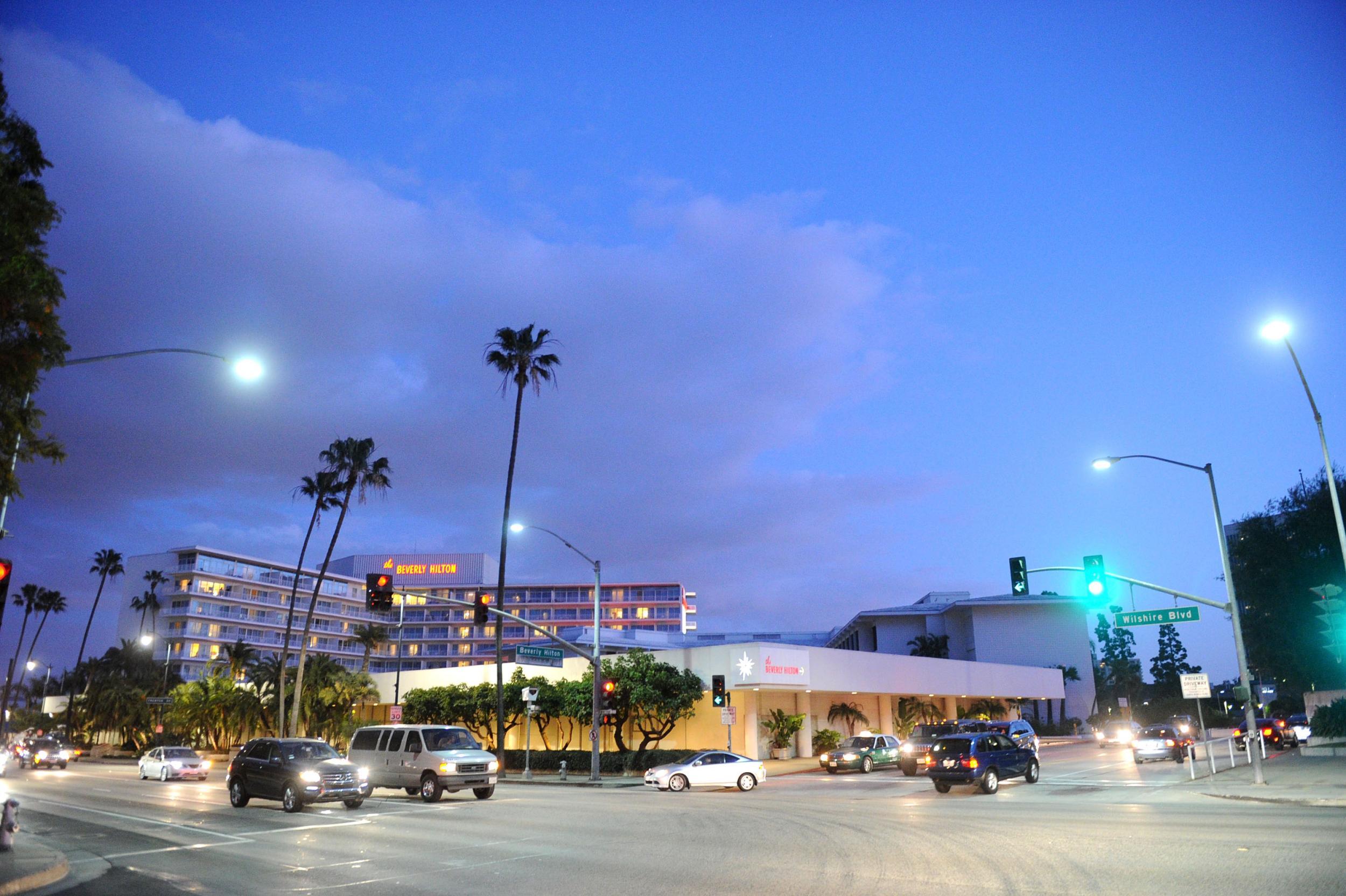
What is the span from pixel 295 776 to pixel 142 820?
3.30 meters

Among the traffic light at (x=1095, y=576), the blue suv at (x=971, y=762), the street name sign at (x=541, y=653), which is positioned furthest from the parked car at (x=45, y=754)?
the traffic light at (x=1095, y=576)

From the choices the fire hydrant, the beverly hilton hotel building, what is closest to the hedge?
the fire hydrant

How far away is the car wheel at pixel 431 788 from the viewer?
84.3 ft

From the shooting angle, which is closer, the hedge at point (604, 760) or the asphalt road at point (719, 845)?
the asphalt road at point (719, 845)

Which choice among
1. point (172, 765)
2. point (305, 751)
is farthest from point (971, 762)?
point (172, 765)

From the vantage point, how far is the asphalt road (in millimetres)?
11328

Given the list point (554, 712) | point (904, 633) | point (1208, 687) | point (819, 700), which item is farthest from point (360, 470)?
point (904, 633)

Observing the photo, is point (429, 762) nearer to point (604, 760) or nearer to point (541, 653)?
point (541, 653)

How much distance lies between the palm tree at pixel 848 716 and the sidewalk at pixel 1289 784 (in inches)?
986

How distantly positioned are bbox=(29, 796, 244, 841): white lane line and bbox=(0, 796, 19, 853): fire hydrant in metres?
3.65

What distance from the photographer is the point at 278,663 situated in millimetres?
67688

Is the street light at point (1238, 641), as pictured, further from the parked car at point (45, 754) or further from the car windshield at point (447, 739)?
the parked car at point (45, 754)

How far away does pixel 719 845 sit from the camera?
50.0 ft

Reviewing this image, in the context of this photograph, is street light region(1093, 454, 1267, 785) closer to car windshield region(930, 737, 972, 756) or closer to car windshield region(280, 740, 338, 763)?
car windshield region(930, 737, 972, 756)
